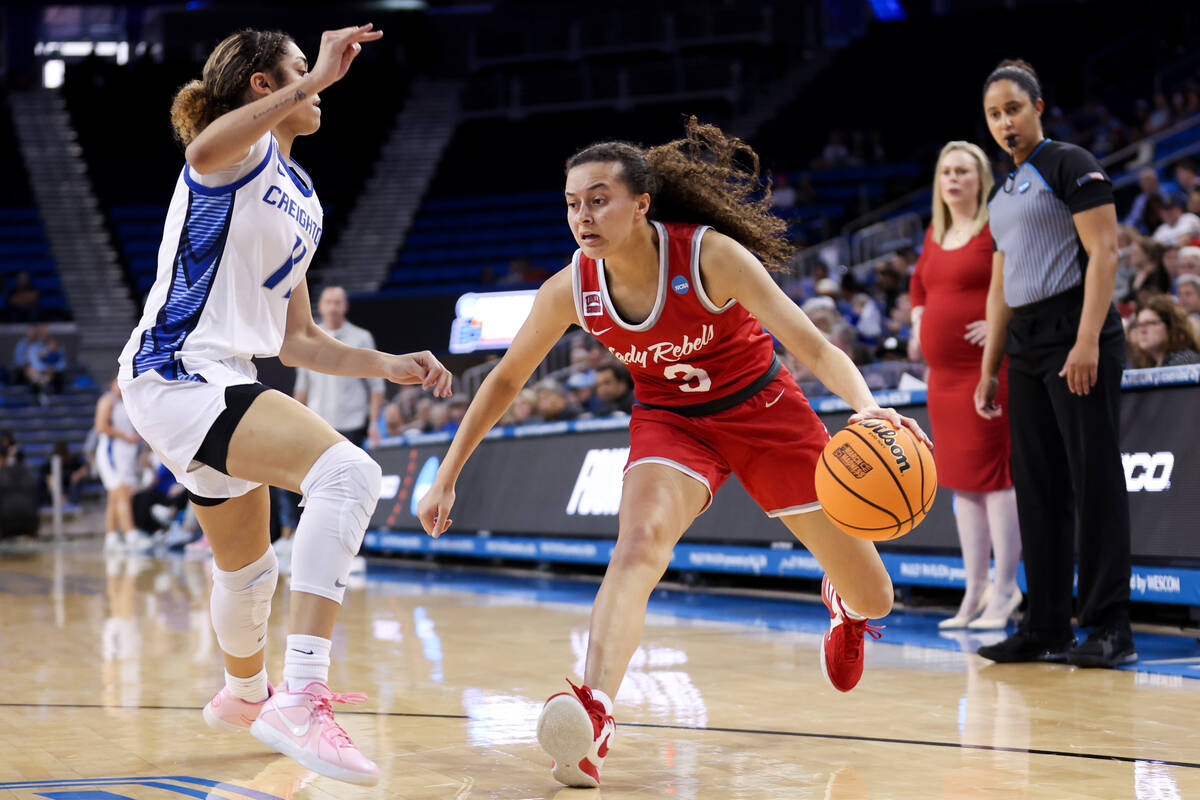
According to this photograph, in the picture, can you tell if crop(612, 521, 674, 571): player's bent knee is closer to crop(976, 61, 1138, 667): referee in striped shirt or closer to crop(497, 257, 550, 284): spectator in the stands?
crop(976, 61, 1138, 667): referee in striped shirt

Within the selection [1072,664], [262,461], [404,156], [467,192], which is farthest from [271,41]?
[404,156]

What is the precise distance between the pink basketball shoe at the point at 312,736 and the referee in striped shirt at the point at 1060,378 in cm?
297

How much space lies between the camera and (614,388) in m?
9.82

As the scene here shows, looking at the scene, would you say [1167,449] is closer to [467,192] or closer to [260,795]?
[260,795]

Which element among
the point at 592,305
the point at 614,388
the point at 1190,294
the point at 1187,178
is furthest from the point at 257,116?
the point at 1187,178

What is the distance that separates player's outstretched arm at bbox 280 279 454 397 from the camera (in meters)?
3.74

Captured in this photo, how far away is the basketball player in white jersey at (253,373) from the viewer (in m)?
3.31

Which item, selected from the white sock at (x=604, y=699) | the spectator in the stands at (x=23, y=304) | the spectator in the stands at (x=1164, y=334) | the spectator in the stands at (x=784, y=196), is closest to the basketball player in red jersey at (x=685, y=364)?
the white sock at (x=604, y=699)

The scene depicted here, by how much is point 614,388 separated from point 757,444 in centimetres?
582

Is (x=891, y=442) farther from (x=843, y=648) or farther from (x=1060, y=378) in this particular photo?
(x=1060, y=378)

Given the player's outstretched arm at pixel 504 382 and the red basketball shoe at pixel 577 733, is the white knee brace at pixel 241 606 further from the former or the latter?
the red basketball shoe at pixel 577 733

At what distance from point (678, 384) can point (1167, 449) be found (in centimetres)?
268

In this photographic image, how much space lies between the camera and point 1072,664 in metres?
5.16

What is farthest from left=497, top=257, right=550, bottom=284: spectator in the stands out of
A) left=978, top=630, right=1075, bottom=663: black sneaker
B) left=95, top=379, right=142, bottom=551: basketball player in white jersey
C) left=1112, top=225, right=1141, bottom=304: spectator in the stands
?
left=978, top=630, right=1075, bottom=663: black sneaker
